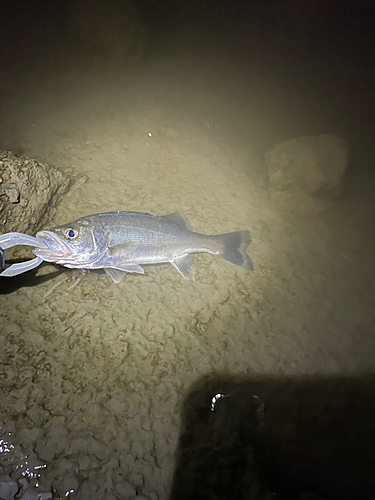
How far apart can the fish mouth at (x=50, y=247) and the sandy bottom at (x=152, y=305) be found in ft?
1.58

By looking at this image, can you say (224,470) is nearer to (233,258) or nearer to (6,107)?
(233,258)

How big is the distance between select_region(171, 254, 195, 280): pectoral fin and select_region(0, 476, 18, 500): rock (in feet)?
7.95

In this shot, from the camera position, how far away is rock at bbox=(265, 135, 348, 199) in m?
5.37

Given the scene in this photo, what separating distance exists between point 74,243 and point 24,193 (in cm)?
104

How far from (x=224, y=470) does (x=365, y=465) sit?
144 cm

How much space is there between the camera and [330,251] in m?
4.60

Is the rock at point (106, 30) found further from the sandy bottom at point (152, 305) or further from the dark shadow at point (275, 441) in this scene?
the dark shadow at point (275, 441)

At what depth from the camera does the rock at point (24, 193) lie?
3.08 meters

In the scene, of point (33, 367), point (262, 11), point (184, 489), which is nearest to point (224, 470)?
point (184, 489)

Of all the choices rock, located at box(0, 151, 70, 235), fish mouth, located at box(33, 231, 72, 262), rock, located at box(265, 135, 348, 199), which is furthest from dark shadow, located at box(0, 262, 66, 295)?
rock, located at box(265, 135, 348, 199)

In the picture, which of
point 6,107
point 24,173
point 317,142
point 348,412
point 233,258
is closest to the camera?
point 348,412

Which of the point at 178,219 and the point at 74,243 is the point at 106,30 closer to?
the point at 178,219

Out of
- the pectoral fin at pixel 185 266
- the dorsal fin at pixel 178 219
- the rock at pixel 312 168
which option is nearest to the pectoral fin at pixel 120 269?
the pectoral fin at pixel 185 266

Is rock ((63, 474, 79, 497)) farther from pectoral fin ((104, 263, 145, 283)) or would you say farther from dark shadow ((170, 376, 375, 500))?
pectoral fin ((104, 263, 145, 283))
